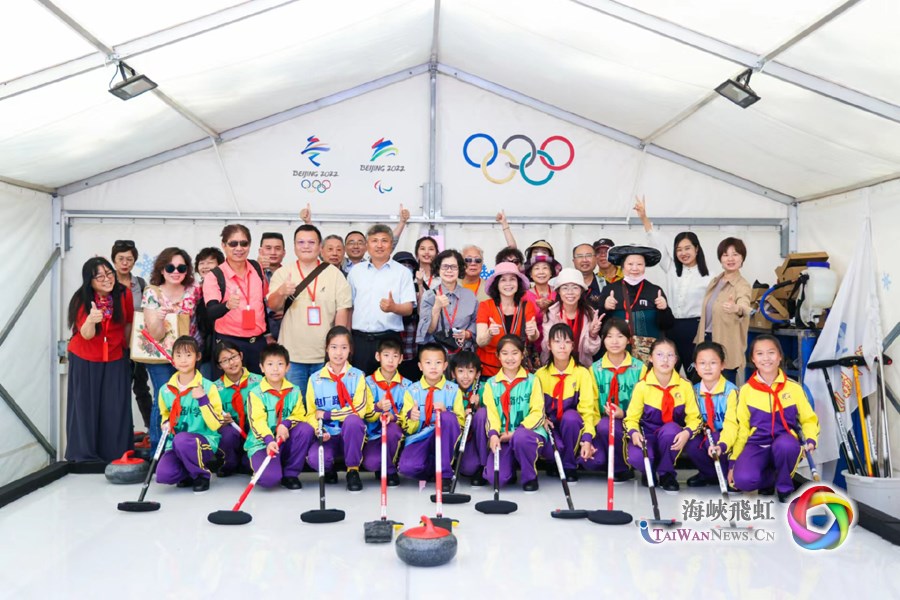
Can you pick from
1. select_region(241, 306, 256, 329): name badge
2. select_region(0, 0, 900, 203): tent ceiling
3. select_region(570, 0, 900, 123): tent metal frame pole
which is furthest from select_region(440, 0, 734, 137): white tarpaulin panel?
select_region(241, 306, 256, 329): name badge

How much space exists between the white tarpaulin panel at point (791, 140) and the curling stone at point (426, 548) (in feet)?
10.4

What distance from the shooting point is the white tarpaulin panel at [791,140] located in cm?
444

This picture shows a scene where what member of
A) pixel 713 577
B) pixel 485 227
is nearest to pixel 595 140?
pixel 485 227

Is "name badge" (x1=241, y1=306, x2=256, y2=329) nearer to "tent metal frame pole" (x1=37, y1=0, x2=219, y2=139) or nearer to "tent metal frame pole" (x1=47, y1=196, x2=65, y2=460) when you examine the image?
"tent metal frame pole" (x1=37, y1=0, x2=219, y2=139)

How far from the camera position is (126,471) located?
4.70m

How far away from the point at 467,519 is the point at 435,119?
3755 millimetres

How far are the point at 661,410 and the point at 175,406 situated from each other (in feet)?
9.71

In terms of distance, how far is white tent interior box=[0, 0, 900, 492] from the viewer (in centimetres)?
394

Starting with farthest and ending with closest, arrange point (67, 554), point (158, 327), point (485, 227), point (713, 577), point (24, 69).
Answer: point (485, 227)
point (158, 327)
point (24, 69)
point (67, 554)
point (713, 577)

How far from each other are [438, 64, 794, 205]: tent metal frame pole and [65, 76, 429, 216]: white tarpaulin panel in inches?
18.0

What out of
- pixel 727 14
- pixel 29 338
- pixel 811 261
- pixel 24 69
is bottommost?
pixel 29 338

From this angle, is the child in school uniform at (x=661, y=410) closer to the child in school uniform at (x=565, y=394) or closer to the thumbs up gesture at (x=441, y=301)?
the child in school uniform at (x=565, y=394)

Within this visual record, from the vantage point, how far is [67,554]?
3.41 metres

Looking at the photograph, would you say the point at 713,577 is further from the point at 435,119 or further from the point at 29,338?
the point at 29,338
